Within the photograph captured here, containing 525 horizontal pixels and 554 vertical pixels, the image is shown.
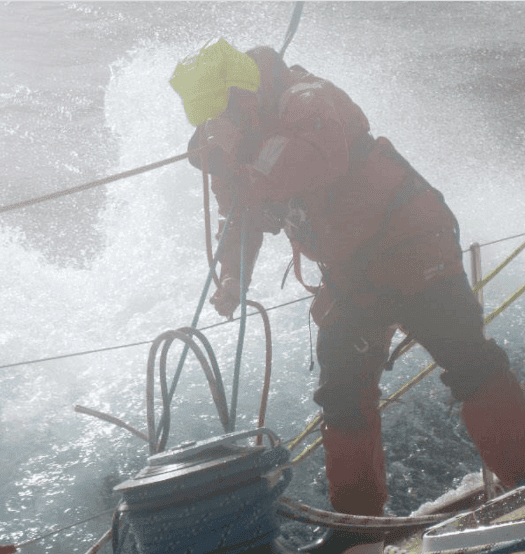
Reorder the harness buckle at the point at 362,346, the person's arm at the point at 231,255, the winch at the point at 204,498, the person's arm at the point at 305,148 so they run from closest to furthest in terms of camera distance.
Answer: the winch at the point at 204,498
the person's arm at the point at 305,148
the harness buckle at the point at 362,346
the person's arm at the point at 231,255

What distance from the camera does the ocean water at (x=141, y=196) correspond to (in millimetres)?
3758

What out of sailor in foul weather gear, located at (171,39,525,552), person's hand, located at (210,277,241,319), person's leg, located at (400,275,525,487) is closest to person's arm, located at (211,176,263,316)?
person's hand, located at (210,277,241,319)

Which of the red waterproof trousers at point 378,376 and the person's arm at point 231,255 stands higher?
the person's arm at point 231,255

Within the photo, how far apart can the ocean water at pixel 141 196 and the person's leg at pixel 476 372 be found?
1610 mm

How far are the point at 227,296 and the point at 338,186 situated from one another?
637mm

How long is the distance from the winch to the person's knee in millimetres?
654

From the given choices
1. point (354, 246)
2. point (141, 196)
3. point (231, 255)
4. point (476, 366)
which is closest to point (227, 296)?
point (231, 255)

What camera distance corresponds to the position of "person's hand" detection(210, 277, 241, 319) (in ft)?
7.41

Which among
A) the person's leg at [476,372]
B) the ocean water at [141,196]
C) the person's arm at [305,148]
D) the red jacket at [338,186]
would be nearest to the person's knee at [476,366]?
the person's leg at [476,372]

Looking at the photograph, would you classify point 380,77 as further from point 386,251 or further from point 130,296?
point 386,251

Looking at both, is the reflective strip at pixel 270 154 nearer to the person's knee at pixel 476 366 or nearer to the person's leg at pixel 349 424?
the person's leg at pixel 349 424

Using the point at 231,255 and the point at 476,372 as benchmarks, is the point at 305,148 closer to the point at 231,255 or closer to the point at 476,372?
the point at 231,255

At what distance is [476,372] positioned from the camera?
1760mm

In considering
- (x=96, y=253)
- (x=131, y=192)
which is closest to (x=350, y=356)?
(x=96, y=253)
